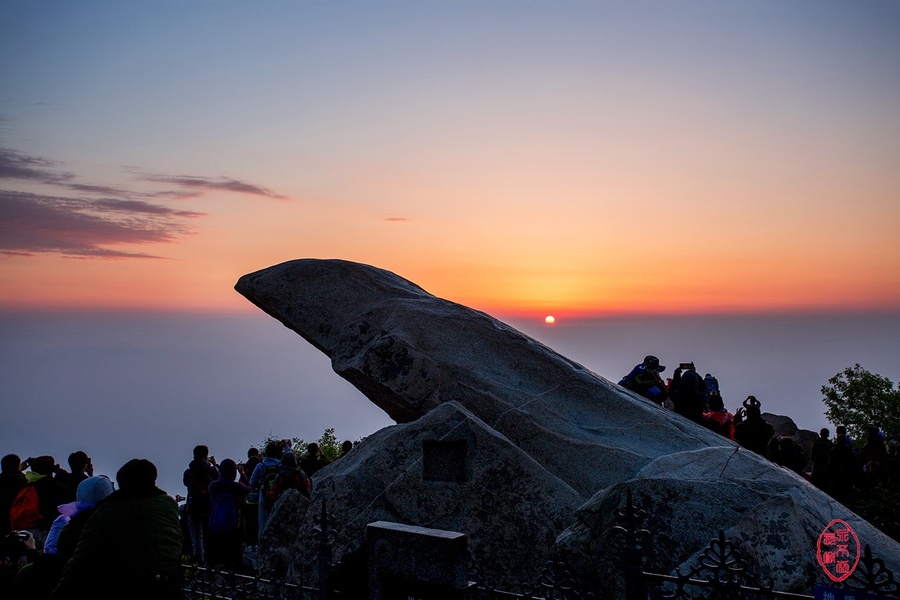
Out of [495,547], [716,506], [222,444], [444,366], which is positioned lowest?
[222,444]

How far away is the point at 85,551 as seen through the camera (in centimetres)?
613

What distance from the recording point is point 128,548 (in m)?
6.19

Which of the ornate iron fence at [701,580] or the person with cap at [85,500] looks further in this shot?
the person with cap at [85,500]

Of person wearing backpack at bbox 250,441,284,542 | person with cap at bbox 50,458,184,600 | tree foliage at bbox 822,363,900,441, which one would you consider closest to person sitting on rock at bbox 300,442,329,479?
person wearing backpack at bbox 250,441,284,542

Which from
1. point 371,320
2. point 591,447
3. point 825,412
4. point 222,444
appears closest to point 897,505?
point 591,447

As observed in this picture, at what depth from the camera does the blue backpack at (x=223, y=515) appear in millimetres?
10586

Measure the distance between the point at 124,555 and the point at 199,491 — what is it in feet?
18.8

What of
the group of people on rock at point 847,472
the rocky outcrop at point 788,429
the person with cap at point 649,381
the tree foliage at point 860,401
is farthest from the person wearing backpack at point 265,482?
the tree foliage at point 860,401

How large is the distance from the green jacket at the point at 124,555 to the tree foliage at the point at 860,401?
27197 millimetres

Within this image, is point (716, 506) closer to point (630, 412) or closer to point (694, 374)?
point (630, 412)

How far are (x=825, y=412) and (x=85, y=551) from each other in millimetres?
30765

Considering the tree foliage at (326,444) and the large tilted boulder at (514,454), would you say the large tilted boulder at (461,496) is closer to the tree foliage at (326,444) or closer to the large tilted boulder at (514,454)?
the large tilted boulder at (514,454)

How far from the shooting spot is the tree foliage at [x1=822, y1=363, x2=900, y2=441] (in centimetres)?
2909

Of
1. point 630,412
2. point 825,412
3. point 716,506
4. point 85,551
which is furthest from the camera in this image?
point 825,412
